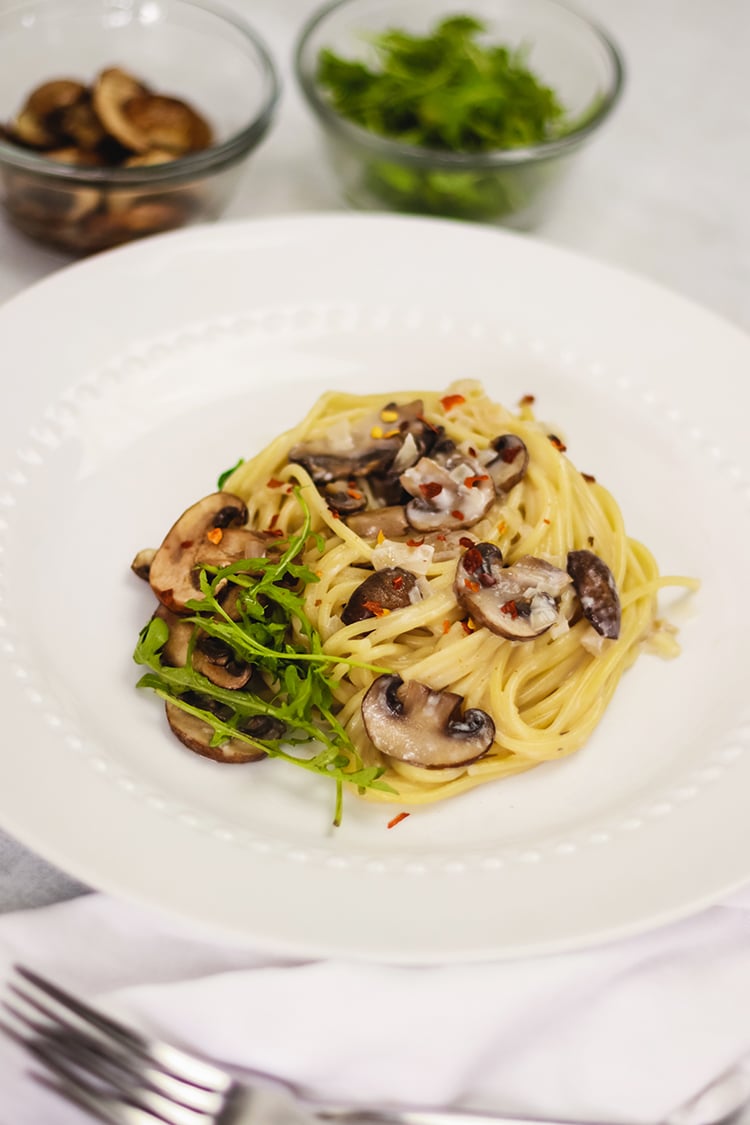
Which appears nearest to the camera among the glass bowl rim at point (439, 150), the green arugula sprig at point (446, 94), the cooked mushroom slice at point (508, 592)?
the cooked mushroom slice at point (508, 592)

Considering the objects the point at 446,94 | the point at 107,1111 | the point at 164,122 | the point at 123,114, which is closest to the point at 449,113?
the point at 446,94

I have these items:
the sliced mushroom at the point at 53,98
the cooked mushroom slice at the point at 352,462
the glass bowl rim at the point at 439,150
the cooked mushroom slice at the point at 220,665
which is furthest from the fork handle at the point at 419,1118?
the sliced mushroom at the point at 53,98

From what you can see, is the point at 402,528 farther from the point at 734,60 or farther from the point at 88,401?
the point at 734,60

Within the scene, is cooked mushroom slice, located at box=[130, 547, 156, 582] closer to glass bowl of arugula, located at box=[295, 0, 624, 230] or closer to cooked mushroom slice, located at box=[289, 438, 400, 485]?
cooked mushroom slice, located at box=[289, 438, 400, 485]

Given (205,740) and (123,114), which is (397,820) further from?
(123,114)

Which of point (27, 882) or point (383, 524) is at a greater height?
point (383, 524)

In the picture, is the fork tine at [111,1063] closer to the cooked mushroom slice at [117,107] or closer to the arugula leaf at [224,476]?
the arugula leaf at [224,476]
